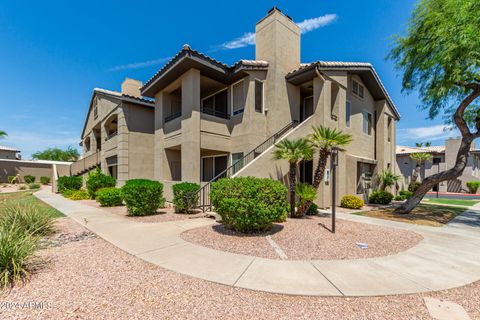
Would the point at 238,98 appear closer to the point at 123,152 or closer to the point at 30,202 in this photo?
the point at 123,152

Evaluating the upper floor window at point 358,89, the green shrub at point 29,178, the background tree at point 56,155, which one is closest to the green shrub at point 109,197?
the upper floor window at point 358,89

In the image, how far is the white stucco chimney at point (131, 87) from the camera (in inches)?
719

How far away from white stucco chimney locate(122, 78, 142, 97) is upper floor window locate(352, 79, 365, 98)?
1688cm

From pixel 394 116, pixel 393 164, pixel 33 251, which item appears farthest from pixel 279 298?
pixel 394 116

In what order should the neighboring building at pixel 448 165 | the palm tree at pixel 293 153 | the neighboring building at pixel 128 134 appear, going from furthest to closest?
1. the neighboring building at pixel 448 165
2. the neighboring building at pixel 128 134
3. the palm tree at pixel 293 153

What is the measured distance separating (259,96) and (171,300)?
37.7 ft

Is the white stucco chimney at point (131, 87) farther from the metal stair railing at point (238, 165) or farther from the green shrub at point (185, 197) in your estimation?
the green shrub at point (185, 197)

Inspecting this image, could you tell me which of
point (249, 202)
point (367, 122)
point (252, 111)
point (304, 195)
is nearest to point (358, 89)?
point (367, 122)

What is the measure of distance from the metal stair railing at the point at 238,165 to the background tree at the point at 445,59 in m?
6.94

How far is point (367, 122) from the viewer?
1686 cm

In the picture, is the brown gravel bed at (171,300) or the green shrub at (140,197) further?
the green shrub at (140,197)

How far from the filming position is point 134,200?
31.2 ft

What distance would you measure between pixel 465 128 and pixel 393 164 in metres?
9.28

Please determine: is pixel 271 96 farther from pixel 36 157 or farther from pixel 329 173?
pixel 36 157
